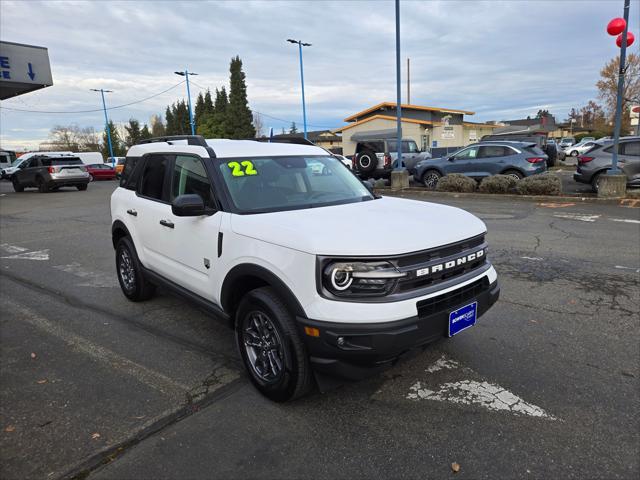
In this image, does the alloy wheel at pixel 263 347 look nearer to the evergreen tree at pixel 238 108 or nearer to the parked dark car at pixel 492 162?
the parked dark car at pixel 492 162

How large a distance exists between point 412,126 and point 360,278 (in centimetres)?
4239

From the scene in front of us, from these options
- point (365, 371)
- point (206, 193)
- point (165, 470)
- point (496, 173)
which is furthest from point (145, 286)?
point (496, 173)

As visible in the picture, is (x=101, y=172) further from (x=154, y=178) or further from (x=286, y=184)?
(x=286, y=184)

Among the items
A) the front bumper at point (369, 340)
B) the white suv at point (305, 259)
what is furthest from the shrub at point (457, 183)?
the front bumper at point (369, 340)

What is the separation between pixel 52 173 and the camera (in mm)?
21391

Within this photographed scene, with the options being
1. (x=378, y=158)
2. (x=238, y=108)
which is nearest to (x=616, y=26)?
(x=378, y=158)

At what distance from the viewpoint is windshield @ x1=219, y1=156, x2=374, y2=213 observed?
350 cm

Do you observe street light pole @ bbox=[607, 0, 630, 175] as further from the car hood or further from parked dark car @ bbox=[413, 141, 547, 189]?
the car hood

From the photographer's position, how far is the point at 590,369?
340 centimetres

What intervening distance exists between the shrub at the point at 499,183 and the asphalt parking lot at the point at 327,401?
8437mm

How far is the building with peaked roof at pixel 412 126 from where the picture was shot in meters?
42.5

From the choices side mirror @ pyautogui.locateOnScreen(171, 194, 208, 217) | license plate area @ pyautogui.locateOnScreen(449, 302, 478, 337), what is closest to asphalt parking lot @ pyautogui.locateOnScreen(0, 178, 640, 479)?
license plate area @ pyautogui.locateOnScreen(449, 302, 478, 337)

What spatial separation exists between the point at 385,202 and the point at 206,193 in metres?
1.53

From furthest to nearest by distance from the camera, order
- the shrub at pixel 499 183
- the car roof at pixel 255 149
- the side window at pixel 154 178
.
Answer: the shrub at pixel 499 183
the side window at pixel 154 178
the car roof at pixel 255 149
